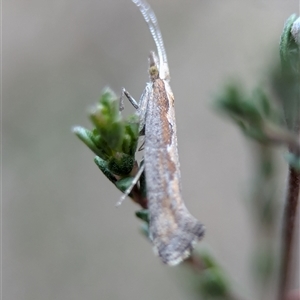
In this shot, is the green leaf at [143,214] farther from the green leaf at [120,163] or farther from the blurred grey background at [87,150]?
the blurred grey background at [87,150]

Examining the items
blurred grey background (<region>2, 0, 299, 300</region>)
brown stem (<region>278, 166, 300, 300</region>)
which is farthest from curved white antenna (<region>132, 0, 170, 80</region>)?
blurred grey background (<region>2, 0, 299, 300</region>)

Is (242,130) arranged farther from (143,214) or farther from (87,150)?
(87,150)

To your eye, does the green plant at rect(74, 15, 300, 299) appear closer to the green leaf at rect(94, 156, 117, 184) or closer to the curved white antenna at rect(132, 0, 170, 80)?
the green leaf at rect(94, 156, 117, 184)

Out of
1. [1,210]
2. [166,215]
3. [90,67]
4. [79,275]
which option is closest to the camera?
[166,215]

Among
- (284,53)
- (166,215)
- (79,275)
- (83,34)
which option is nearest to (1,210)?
(79,275)

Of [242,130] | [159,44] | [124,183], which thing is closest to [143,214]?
[124,183]

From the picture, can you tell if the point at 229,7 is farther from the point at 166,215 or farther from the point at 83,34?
the point at 166,215
